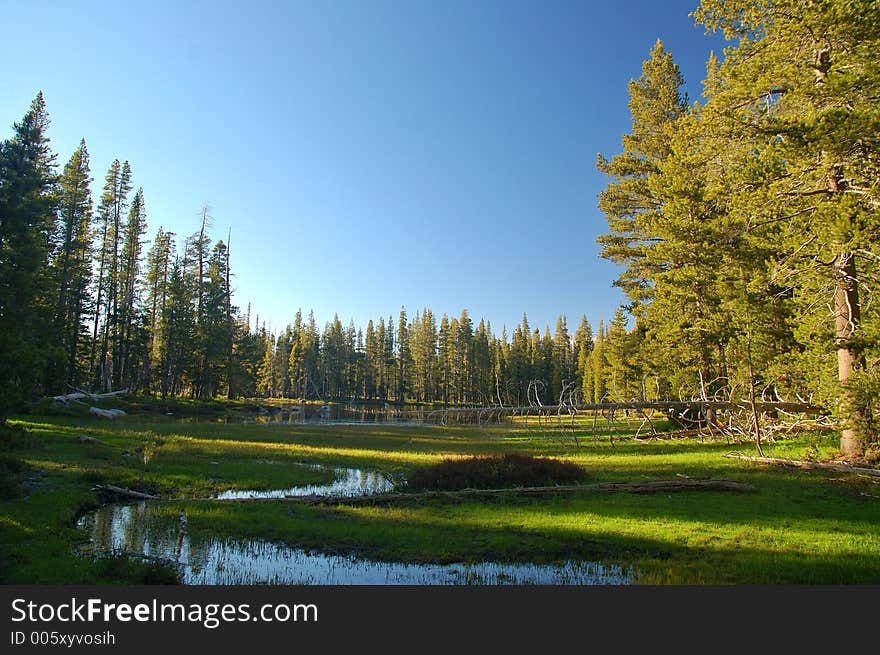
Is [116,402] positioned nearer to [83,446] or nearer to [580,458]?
[83,446]

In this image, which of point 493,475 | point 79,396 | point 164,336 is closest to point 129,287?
point 164,336

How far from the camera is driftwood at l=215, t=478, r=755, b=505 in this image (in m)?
14.5

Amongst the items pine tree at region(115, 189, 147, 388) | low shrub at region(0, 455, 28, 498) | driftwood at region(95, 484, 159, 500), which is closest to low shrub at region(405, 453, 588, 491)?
driftwood at region(95, 484, 159, 500)

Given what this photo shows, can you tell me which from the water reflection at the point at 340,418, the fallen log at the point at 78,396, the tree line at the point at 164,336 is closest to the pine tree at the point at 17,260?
the tree line at the point at 164,336

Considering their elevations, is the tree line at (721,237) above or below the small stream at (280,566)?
above

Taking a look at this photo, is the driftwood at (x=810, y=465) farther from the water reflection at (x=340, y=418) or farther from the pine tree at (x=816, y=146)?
the water reflection at (x=340, y=418)

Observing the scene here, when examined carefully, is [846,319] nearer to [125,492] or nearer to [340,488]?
[340,488]

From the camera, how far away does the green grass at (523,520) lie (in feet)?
27.4

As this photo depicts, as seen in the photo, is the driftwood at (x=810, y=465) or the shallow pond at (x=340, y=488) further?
the shallow pond at (x=340, y=488)

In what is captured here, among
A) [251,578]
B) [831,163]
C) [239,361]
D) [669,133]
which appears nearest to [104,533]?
[251,578]

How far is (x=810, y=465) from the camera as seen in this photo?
53.2 ft

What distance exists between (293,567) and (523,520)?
231 inches

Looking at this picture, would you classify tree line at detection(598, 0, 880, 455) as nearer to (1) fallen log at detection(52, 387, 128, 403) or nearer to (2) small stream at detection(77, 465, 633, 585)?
(2) small stream at detection(77, 465, 633, 585)

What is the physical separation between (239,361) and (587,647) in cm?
7485
